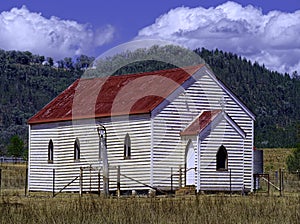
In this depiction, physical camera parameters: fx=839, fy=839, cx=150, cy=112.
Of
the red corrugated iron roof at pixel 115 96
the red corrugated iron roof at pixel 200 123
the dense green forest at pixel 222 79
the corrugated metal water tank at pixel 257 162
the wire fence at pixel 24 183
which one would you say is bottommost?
the wire fence at pixel 24 183

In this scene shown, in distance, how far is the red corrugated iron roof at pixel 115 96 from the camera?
41.5 meters

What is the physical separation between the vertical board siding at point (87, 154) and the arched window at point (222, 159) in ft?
11.9

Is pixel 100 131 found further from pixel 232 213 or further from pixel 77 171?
pixel 232 213

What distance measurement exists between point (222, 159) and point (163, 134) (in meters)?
3.35

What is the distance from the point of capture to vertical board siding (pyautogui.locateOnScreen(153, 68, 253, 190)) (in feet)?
134

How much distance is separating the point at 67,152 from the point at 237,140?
9606mm

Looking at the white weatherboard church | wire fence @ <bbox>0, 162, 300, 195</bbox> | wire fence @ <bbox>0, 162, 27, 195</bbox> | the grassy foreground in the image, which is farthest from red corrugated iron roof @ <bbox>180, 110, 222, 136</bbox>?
the grassy foreground

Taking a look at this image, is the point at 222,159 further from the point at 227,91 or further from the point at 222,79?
the point at 222,79

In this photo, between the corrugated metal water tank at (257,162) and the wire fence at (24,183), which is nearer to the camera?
the wire fence at (24,183)

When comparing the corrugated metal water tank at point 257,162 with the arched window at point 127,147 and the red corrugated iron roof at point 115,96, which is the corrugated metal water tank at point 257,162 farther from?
the arched window at point 127,147

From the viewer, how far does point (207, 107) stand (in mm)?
42531

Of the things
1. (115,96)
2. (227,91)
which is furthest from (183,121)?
(115,96)

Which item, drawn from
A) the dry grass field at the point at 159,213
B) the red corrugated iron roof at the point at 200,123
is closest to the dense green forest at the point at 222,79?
the red corrugated iron roof at the point at 200,123

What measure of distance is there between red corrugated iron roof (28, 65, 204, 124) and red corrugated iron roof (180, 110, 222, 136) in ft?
6.35
